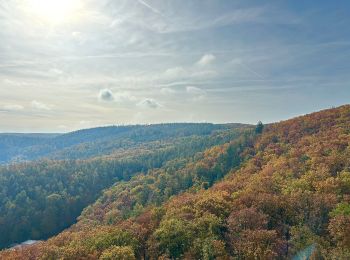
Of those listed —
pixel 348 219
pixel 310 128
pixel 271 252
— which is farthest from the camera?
pixel 310 128

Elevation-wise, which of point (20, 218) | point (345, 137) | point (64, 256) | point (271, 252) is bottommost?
point (20, 218)

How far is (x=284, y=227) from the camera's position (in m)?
58.7

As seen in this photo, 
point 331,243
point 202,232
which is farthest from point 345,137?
point 202,232

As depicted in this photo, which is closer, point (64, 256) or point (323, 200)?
point (64, 256)

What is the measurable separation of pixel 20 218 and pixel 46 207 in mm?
15974

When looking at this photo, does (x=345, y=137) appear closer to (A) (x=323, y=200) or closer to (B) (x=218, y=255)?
(A) (x=323, y=200)

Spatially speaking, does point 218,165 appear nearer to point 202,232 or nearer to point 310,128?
point 310,128

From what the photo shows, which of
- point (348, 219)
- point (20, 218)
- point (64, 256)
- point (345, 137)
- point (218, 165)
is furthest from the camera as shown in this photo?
point (20, 218)

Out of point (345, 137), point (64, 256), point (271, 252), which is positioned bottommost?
point (64, 256)

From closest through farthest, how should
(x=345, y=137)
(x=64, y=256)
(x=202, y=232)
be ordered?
1. (x=64, y=256)
2. (x=202, y=232)
3. (x=345, y=137)

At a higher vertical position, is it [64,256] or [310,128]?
[310,128]

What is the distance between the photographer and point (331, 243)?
52.5m

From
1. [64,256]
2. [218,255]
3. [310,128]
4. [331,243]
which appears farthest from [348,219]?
[310,128]

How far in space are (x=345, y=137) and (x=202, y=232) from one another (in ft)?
238
